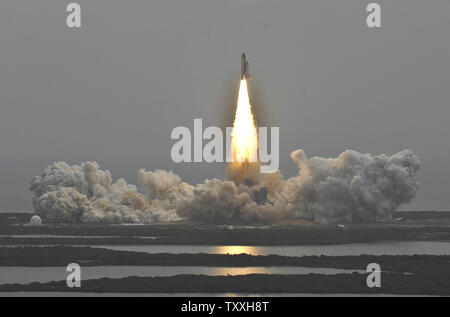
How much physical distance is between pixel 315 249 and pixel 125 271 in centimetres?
1769

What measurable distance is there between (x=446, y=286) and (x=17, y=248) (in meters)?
32.1

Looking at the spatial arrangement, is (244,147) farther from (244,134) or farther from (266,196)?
(266,196)

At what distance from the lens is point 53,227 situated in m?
119

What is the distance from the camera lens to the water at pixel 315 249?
104 m

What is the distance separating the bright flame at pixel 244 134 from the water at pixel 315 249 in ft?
61.3

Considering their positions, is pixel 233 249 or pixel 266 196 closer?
pixel 233 249

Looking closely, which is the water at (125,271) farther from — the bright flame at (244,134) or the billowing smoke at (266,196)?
the bright flame at (244,134)

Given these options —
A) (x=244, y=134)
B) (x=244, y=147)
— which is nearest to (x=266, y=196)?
(x=244, y=147)

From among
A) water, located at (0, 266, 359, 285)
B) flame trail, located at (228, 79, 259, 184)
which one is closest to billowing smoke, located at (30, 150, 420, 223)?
flame trail, located at (228, 79, 259, 184)

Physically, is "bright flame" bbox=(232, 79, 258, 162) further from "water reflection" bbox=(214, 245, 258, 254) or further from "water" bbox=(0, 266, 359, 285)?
"water" bbox=(0, 266, 359, 285)

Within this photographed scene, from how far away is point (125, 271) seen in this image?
94.3m

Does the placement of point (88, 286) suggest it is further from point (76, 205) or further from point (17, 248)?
point (76, 205)

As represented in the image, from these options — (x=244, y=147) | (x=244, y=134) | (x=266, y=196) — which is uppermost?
(x=244, y=134)
